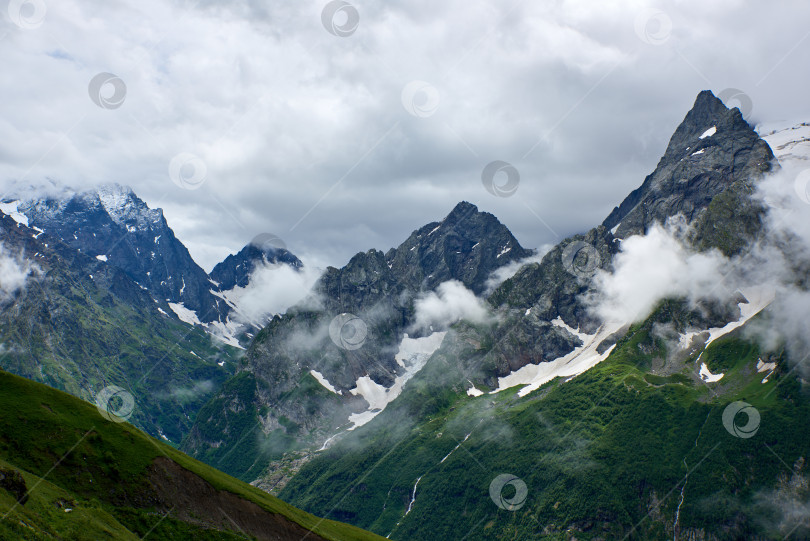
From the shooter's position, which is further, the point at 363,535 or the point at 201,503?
the point at 363,535

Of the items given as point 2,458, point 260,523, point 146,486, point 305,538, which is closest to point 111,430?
point 146,486

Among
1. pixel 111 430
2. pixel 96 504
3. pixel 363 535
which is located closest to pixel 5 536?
pixel 96 504

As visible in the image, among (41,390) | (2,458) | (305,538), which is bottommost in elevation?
(2,458)

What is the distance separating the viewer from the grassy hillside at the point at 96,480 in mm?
68938

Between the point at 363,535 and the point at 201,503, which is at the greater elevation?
the point at 363,535

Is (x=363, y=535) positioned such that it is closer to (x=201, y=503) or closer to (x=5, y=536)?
(x=201, y=503)

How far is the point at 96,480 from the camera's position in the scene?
85500mm

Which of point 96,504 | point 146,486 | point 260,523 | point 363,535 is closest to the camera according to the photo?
point 96,504

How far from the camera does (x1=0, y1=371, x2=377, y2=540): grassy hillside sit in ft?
226

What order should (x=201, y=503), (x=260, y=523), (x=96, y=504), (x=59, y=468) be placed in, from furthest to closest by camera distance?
(x=260, y=523), (x=201, y=503), (x=59, y=468), (x=96, y=504)

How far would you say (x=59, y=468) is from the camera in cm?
8350

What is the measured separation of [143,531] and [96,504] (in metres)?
7.48

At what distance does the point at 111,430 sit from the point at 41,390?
13.8 meters

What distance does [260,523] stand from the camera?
106 m
